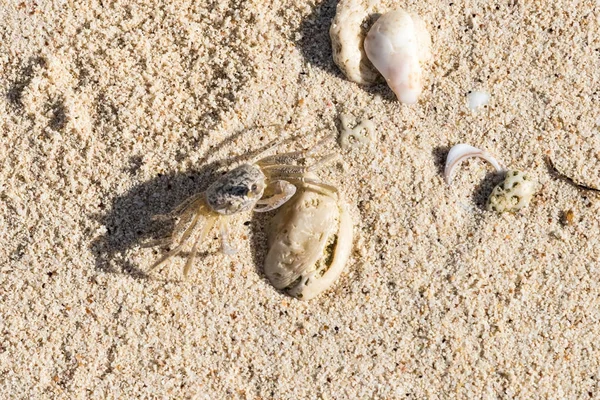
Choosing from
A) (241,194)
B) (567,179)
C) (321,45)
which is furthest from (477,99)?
(241,194)

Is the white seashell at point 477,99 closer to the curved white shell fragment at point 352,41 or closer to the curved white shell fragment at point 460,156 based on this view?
the curved white shell fragment at point 460,156

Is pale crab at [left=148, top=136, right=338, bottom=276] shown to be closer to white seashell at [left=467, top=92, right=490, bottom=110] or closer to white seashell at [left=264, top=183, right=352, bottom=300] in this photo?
white seashell at [left=264, top=183, right=352, bottom=300]

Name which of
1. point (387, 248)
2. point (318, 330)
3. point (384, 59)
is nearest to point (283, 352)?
point (318, 330)

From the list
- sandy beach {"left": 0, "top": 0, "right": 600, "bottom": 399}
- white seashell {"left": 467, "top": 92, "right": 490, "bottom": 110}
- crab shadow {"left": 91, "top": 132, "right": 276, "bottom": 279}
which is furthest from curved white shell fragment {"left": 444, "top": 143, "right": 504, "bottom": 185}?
crab shadow {"left": 91, "top": 132, "right": 276, "bottom": 279}

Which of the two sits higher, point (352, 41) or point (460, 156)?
point (352, 41)

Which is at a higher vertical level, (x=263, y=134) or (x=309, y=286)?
(x=263, y=134)

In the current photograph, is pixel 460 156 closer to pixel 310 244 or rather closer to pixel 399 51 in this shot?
pixel 399 51

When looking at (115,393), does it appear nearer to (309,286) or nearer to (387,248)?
(309,286)
